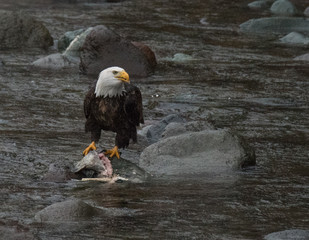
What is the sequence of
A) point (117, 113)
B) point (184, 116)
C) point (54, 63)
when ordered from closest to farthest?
point (117, 113) → point (184, 116) → point (54, 63)

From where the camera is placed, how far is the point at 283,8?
71.9 ft

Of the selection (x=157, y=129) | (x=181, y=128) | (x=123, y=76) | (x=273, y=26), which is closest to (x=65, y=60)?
(x=157, y=129)

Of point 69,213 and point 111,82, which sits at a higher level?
point 111,82

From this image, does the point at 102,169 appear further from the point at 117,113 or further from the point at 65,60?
the point at 65,60

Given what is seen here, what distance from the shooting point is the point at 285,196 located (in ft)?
25.5

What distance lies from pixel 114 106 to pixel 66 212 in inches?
60.5

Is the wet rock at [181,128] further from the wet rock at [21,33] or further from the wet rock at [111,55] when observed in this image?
the wet rock at [21,33]

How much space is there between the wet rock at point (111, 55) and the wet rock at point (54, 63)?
50 centimetres

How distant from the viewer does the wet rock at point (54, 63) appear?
1438 cm

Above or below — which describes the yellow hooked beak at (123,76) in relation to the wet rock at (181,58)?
above

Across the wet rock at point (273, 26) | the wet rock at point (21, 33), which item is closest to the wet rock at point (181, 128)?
the wet rock at point (21, 33)

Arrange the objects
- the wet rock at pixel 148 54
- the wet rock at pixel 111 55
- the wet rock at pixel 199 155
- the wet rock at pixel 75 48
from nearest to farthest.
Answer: the wet rock at pixel 199 155
the wet rock at pixel 111 55
the wet rock at pixel 148 54
the wet rock at pixel 75 48

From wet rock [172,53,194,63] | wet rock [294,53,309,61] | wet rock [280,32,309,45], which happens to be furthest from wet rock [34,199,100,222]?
wet rock [280,32,309,45]

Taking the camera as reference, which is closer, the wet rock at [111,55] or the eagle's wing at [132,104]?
the eagle's wing at [132,104]
